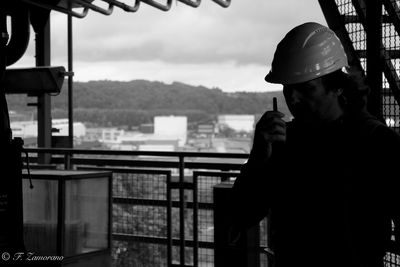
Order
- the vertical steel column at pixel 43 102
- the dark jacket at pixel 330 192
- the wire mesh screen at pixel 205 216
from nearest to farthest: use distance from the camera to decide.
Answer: the dark jacket at pixel 330 192 < the wire mesh screen at pixel 205 216 < the vertical steel column at pixel 43 102

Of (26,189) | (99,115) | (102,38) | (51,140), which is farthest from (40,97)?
(102,38)

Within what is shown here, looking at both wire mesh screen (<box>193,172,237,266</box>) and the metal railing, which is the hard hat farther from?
wire mesh screen (<box>193,172,237,266</box>)

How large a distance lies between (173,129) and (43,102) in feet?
5.98

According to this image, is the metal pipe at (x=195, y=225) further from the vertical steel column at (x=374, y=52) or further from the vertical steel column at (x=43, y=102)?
the vertical steel column at (x=43, y=102)

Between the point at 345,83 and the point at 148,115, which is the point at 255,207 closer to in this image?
the point at 345,83

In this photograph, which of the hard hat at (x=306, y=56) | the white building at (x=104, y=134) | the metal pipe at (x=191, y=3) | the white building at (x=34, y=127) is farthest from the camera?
the white building at (x=104, y=134)

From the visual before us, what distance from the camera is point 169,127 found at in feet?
27.7

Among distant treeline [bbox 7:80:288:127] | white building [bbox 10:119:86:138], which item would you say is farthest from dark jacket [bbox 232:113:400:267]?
white building [bbox 10:119:86:138]

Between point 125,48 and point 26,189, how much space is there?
41.1ft

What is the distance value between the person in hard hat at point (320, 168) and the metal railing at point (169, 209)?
3.33 metres

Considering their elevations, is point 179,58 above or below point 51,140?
above

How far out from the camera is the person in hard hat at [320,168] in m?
1.26

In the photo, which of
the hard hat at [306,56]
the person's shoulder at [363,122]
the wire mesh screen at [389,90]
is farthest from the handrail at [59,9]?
the person's shoulder at [363,122]

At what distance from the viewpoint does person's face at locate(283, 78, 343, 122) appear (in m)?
1.40
